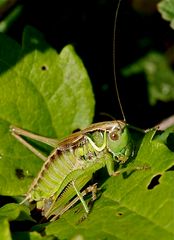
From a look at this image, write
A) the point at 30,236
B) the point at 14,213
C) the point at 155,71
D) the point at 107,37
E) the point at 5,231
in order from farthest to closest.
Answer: the point at 155,71 < the point at 107,37 < the point at 14,213 < the point at 30,236 < the point at 5,231

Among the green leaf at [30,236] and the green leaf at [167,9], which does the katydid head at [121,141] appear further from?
the green leaf at [167,9]

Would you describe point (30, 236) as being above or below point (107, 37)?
below

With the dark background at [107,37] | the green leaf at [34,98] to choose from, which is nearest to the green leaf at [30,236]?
the green leaf at [34,98]

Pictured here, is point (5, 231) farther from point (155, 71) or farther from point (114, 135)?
point (155, 71)

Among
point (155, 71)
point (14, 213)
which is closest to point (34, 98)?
point (14, 213)

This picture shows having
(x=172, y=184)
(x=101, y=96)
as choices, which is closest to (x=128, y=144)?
(x=172, y=184)

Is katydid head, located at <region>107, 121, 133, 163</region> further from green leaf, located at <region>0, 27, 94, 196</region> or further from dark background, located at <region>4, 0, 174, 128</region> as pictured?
dark background, located at <region>4, 0, 174, 128</region>

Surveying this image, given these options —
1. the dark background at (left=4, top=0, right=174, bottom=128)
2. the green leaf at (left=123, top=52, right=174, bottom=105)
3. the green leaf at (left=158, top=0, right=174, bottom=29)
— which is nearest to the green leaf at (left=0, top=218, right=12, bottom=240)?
the dark background at (left=4, top=0, right=174, bottom=128)
